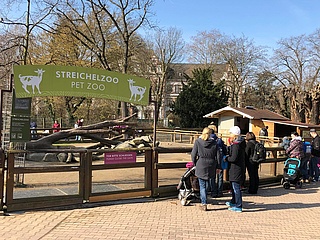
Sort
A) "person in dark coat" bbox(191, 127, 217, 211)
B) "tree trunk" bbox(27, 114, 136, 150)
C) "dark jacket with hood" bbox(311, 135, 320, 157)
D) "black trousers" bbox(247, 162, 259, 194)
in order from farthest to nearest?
"tree trunk" bbox(27, 114, 136, 150)
"dark jacket with hood" bbox(311, 135, 320, 157)
"black trousers" bbox(247, 162, 259, 194)
"person in dark coat" bbox(191, 127, 217, 211)

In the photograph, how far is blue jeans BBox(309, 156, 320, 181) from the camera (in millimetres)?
11062

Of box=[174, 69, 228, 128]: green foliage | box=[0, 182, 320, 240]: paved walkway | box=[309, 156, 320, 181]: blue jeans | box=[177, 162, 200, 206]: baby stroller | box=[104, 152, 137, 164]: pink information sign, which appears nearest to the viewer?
box=[0, 182, 320, 240]: paved walkway

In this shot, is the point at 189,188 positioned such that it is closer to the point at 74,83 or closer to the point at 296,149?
the point at 74,83

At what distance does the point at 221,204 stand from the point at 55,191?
352 centimetres

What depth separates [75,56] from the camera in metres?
35.2

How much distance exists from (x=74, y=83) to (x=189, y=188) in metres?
3.27

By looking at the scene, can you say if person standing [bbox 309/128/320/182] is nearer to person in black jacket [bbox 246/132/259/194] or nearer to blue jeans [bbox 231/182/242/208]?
person in black jacket [bbox 246/132/259/194]

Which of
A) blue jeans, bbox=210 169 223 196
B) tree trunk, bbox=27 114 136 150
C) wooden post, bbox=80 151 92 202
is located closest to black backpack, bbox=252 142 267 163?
blue jeans, bbox=210 169 223 196

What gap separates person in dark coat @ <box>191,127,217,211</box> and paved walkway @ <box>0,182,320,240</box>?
18.0 inches

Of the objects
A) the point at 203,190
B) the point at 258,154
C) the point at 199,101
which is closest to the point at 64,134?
the point at 258,154

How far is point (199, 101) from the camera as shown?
36656 millimetres

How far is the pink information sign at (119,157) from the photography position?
7.11 m

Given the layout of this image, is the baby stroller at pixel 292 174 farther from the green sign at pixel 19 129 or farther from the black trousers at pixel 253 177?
the green sign at pixel 19 129

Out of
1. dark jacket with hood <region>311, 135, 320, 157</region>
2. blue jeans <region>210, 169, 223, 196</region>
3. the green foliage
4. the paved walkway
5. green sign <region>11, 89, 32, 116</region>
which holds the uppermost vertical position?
the green foliage
